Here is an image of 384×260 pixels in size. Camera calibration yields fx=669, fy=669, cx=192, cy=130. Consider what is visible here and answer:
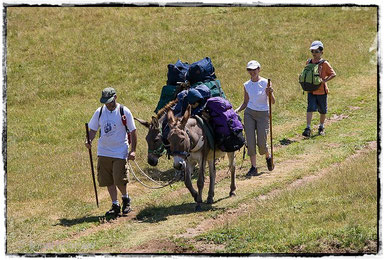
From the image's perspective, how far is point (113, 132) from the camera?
11.9 meters

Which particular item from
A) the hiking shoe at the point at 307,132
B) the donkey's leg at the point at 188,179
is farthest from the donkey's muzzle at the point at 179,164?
the hiking shoe at the point at 307,132

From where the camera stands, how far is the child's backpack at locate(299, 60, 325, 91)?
59.9 ft

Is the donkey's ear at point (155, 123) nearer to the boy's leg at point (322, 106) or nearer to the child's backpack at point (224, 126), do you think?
the child's backpack at point (224, 126)

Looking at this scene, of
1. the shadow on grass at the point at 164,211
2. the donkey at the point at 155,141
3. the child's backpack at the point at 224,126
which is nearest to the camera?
the shadow on grass at the point at 164,211

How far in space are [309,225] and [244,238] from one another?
0.99 m

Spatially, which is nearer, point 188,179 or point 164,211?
point 188,179

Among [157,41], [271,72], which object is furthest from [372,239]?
[157,41]

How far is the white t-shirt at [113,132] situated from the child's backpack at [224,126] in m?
1.67

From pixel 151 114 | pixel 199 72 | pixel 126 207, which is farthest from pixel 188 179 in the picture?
pixel 151 114

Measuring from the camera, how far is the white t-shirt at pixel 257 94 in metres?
14.6

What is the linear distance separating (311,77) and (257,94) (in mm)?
4158

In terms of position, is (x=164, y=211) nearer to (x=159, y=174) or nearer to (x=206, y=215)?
(x=206, y=215)

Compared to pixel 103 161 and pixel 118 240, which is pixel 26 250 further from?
pixel 103 161

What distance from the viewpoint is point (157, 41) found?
30.8 metres
